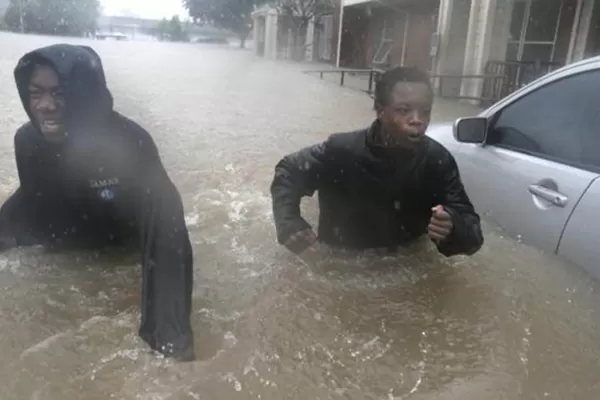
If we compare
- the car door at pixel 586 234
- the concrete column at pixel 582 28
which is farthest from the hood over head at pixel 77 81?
the concrete column at pixel 582 28

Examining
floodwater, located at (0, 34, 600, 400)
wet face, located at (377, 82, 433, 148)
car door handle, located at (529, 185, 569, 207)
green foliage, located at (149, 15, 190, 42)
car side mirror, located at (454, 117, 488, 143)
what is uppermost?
wet face, located at (377, 82, 433, 148)

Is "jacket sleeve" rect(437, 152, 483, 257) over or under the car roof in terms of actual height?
under

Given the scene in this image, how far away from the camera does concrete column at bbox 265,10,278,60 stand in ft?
121

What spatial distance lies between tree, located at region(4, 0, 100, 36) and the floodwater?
98.5ft

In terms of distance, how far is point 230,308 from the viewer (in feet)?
10.5

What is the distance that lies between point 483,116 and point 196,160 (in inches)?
174

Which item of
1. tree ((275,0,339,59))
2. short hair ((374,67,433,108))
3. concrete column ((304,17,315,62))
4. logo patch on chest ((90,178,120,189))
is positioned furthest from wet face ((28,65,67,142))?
concrete column ((304,17,315,62))

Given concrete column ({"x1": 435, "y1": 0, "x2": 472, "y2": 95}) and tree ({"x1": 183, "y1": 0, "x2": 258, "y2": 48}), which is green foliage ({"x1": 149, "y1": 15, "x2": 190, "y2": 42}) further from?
concrete column ({"x1": 435, "y1": 0, "x2": 472, "y2": 95})

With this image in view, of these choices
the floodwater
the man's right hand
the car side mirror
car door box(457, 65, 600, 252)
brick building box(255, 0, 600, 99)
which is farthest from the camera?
brick building box(255, 0, 600, 99)

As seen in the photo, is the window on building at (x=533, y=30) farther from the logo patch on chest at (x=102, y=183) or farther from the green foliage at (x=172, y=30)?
the green foliage at (x=172, y=30)

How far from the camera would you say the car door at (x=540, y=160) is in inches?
113

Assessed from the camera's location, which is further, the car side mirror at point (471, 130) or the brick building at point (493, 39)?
the brick building at point (493, 39)

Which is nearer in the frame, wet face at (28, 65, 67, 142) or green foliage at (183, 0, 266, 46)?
wet face at (28, 65, 67, 142)

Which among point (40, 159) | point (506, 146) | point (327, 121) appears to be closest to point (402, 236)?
Answer: point (506, 146)
